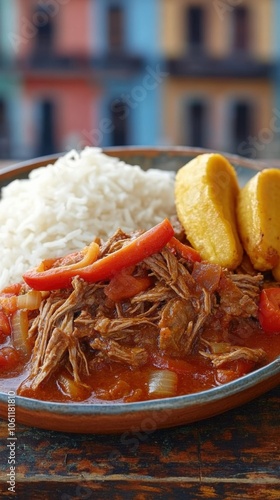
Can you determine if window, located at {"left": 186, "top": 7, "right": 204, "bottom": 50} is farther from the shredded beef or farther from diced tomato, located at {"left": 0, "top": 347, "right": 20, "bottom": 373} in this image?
diced tomato, located at {"left": 0, "top": 347, "right": 20, "bottom": 373}

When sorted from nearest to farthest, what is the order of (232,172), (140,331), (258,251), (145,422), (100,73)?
(145,422), (140,331), (258,251), (232,172), (100,73)

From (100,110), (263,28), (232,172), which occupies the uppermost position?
→ (232,172)

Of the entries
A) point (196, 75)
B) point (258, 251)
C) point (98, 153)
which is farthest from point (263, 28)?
point (258, 251)

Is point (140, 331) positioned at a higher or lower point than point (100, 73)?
higher

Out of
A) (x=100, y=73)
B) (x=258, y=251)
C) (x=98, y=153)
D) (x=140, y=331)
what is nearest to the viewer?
(x=140, y=331)

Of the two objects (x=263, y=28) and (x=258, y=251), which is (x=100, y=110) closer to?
(x=263, y=28)

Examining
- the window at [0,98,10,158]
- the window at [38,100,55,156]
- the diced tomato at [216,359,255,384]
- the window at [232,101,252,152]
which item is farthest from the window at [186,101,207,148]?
the diced tomato at [216,359,255,384]

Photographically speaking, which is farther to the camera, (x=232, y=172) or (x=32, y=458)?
(x=232, y=172)
